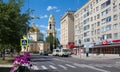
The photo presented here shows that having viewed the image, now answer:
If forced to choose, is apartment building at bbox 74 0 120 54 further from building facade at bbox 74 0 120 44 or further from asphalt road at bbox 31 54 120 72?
asphalt road at bbox 31 54 120 72

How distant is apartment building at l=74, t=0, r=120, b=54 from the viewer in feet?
244

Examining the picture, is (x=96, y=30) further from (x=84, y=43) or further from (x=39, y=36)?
(x=39, y=36)

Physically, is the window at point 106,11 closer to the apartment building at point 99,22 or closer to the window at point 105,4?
the apartment building at point 99,22

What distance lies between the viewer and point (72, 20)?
5182 inches

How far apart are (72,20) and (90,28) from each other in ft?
118

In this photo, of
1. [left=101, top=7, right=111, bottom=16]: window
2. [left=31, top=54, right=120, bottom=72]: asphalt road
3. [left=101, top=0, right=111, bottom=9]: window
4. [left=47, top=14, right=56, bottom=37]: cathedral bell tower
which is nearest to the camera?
[left=31, top=54, right=120, bottom=72]: asphalt road

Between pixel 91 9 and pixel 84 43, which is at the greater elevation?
pixel 91 9

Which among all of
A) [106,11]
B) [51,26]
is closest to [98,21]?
[106,11]

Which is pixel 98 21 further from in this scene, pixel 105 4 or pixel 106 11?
pixel 106 11

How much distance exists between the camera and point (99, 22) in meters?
86.6

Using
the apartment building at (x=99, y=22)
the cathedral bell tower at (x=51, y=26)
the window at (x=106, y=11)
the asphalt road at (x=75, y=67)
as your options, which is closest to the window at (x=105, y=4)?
the apartment building at (x=99, y=22)

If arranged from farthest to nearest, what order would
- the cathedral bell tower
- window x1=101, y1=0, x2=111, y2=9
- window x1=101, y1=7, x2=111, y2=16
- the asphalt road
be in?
the cathedral bell tower, window x1=101, y1=0, x2=111, y2=9, window x1=101, y1=7, x2=111, y2=16, the asphalt road

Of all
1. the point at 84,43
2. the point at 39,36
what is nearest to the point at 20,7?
the point at 84,43

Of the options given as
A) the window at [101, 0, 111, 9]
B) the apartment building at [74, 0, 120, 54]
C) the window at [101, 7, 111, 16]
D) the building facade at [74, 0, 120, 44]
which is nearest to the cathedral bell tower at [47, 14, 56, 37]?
the building facade at [74, 0, 120, 44]
